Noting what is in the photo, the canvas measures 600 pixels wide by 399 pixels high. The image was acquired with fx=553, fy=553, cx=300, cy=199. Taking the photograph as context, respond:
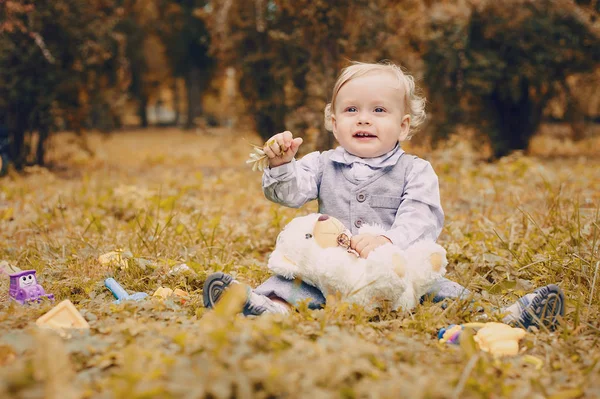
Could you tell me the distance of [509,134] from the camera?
8.56 meters

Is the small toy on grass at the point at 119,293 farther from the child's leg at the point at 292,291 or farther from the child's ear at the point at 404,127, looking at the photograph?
the child's ear at the point at 404,127

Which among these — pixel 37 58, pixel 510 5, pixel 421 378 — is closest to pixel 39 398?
pixel 421 378

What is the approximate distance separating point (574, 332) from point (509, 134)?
7.18m

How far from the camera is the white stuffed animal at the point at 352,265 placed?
2154 mm

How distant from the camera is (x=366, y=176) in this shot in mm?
2576

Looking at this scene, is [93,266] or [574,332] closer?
[574,332]

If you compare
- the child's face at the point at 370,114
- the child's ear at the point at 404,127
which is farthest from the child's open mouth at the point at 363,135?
the child's ear at the point at 404,127

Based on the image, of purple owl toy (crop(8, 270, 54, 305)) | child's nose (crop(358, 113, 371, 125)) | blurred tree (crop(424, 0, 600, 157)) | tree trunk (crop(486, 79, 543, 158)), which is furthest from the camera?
tree trunk (crop(486, 79, 543, 158))

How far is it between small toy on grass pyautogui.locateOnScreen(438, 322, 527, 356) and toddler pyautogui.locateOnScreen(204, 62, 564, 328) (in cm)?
36

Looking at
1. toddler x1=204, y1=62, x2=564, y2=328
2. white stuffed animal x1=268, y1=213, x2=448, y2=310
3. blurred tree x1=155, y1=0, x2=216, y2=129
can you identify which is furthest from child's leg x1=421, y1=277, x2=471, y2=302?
blurred tree x1=155, y1=0, x2=216, y2=129

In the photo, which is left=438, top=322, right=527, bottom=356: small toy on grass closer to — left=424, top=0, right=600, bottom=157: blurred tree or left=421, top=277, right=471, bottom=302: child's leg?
left=421, top=277, right=471, bottom=302: child's leg

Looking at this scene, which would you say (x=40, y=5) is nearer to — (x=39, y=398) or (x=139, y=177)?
(x=139, y=177)

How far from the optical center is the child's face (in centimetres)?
258

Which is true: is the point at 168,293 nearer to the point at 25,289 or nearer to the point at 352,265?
the point at 25,289
